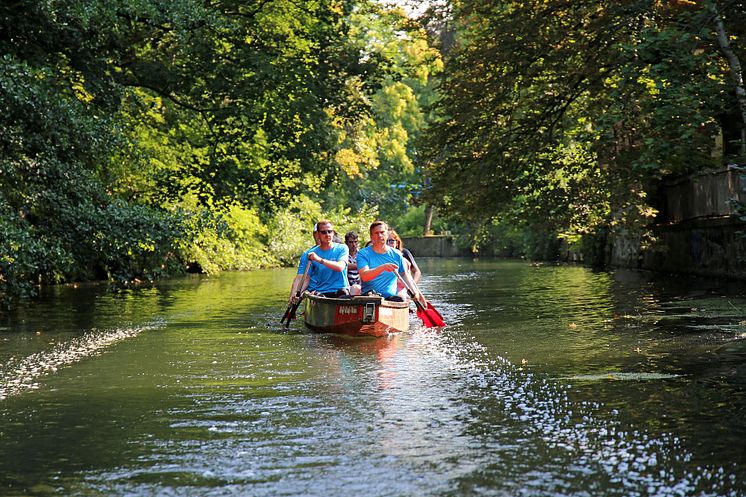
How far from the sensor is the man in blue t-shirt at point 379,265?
1605 cm

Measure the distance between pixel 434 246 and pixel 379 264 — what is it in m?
59.6

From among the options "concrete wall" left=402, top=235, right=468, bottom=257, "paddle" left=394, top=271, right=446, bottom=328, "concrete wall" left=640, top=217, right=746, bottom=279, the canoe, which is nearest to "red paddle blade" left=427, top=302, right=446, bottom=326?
"paddle" left=394, top=271, right=446, bottom=328

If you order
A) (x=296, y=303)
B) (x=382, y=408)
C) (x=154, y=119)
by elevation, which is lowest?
(x=382, y=408)

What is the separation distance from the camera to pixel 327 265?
16422 mm

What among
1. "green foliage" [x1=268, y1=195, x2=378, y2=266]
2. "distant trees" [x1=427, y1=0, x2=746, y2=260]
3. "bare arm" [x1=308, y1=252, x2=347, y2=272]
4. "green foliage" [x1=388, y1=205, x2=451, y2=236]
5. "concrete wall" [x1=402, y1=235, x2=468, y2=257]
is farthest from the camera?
"green foliage" [x1=388, y1=205, x2=451, y2=236]

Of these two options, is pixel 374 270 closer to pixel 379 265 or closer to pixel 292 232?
pixel 379 265

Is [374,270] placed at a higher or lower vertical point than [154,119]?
lower

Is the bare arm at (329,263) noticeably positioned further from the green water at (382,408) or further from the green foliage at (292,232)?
the green foliage at (292,232)

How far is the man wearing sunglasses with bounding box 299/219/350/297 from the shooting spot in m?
16.4

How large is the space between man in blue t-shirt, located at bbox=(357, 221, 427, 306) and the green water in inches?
32.4

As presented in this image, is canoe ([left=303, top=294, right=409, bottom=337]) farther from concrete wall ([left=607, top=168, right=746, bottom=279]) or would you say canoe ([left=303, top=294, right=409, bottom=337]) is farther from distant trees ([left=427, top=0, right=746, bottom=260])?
concrete wall ([left=607, top=168, right=746, bottom=279])

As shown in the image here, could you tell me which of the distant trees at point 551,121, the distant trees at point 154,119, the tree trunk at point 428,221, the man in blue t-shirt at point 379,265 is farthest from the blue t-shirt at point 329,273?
the tree trunk at point 428,221

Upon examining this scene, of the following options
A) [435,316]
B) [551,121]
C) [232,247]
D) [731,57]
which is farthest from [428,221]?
[435,316]

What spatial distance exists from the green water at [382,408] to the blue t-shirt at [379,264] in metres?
0.80
